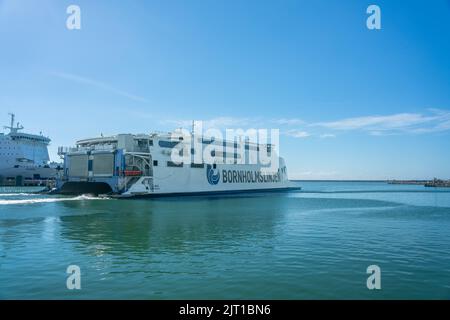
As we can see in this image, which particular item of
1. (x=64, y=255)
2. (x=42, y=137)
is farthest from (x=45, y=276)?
(x=42, y=137)

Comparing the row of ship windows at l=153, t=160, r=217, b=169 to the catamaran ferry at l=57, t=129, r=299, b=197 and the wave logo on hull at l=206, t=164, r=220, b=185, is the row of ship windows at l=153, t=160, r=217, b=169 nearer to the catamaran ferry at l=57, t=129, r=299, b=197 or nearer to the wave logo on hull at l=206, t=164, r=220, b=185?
the catamaran ferry at l=57, t=129, r=299, b=197

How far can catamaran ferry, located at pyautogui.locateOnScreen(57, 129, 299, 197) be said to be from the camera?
141ft

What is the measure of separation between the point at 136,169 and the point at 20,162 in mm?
54508

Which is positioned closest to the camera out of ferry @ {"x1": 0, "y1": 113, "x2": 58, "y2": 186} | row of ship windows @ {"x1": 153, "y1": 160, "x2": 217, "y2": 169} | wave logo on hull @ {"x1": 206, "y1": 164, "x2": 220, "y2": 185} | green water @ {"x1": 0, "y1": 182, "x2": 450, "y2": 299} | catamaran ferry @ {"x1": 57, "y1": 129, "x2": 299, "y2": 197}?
green water @ {"x1": 0, "y1": 182, "x2": 450, "y2": 299}

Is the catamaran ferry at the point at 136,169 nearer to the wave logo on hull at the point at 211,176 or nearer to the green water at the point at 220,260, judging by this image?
the wave logo on hull at the point at 211,176

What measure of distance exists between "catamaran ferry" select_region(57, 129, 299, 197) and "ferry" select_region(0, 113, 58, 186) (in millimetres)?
41350

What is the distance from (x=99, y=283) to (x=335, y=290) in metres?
6.26

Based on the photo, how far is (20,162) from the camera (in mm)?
83688

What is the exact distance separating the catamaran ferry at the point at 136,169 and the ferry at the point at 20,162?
4135 cm

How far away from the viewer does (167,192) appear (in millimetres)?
46469

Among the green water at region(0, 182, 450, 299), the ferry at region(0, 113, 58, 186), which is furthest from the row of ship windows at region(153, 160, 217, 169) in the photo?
the ferry at region(0, 113, 58, 186)

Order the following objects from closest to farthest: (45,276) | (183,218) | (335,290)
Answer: (335,290) → (45,276) → (183,218)

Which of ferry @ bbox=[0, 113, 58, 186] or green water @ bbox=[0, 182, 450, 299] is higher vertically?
ferry @ bbox=[0, 113, 58, 186]
